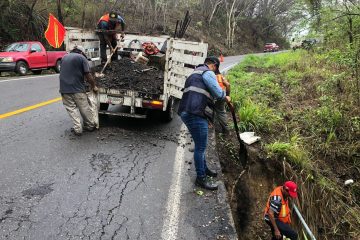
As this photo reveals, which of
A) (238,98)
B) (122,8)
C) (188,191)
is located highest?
(122,8)

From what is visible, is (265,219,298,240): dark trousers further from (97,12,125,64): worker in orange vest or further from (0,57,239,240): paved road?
(97,12,125,64): worker in orange vest

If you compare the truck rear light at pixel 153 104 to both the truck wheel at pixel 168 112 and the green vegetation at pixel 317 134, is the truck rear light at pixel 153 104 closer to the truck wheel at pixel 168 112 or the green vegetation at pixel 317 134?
the truck wheel at pixel 168 112

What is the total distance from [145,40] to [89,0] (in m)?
21.7

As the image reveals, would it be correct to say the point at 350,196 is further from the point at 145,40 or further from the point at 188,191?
the point at 145,40

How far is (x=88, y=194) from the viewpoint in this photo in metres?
4.58

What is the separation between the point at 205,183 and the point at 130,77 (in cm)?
349

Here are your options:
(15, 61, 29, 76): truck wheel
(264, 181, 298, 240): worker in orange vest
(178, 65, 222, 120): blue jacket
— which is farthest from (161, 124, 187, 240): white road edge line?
(15, 61, 29, 76): truck wheel

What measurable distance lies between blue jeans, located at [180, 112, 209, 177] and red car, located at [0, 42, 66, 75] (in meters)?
13.1

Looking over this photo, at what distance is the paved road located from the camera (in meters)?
3.91

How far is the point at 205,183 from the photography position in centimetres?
509

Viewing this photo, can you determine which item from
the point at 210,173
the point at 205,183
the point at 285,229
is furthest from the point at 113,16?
the point at 285,229

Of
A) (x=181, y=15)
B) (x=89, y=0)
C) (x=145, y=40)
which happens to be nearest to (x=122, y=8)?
(x=89, y=0)

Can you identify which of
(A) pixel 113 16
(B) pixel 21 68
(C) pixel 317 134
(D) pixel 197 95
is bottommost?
(C) pixel 317 134

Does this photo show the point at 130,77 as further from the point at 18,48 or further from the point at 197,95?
the point at 18,48
